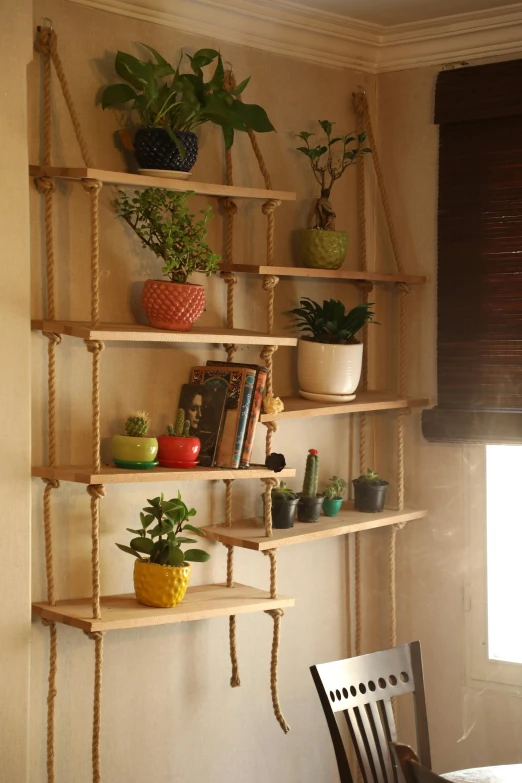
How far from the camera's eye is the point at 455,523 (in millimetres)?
2859

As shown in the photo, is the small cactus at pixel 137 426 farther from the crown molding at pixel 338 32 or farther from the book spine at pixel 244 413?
the crown molding at pixel 338 32

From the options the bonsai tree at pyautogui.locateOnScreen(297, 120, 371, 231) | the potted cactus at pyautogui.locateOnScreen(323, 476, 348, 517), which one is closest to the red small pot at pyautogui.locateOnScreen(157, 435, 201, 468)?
the potted cactus at pyautogui.locateOnScreen(323, 476, 348, 517)

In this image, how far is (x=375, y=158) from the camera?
288cm

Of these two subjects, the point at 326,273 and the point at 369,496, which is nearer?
the point at 326,273

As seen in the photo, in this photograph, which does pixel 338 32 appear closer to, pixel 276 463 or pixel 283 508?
pixel 276 463

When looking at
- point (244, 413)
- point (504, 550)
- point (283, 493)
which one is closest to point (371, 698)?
point (283, 493)

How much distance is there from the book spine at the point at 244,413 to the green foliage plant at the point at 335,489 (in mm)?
457

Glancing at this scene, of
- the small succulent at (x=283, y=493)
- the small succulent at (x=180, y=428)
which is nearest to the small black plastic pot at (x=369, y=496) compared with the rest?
the small succulent at (x=283, y=493)

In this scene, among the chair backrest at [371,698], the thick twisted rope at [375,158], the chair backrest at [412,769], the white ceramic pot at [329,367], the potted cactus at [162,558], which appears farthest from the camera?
the thick twisted rope at [375,158]

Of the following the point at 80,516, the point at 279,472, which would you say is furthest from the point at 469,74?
the point at 80,516

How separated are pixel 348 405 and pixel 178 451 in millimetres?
577

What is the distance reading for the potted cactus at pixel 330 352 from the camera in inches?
105

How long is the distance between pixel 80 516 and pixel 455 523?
1144 mm

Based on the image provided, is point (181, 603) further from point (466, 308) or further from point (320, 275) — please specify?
point (466, 308)
